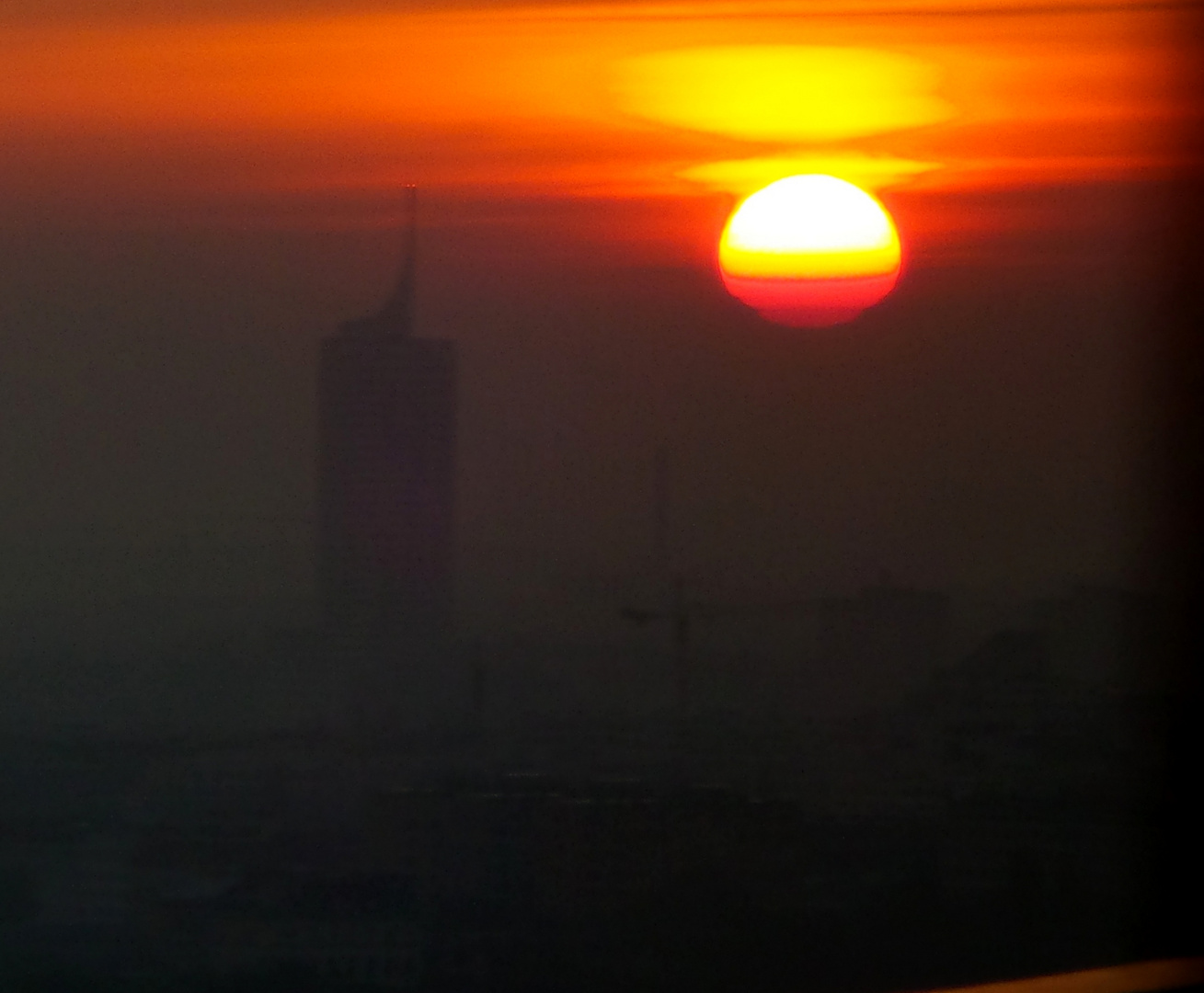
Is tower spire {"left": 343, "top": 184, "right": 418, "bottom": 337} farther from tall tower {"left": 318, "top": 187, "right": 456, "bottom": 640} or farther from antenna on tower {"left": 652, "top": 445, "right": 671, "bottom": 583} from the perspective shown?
antenna on tower {"left": 652, "top": 445, "right": 671, "bottom": 583}

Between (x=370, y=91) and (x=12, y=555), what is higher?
(x=370, y=91)

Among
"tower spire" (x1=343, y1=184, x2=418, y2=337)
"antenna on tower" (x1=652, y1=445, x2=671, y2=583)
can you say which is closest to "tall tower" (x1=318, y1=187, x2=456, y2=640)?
"tower spire" (x1=343, y1=184, x2=418, y2=337)

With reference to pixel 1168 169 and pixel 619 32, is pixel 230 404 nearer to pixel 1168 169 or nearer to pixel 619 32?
pixel 619 32

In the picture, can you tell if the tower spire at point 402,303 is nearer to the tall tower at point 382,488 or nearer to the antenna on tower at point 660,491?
the tall tower at point 382,488

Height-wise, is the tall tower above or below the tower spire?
below

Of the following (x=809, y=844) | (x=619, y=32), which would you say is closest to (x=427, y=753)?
(x=809, y=844)

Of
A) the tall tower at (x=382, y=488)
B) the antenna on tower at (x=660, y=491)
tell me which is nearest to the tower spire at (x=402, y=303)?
the tall tower at (x=382, y=488)
